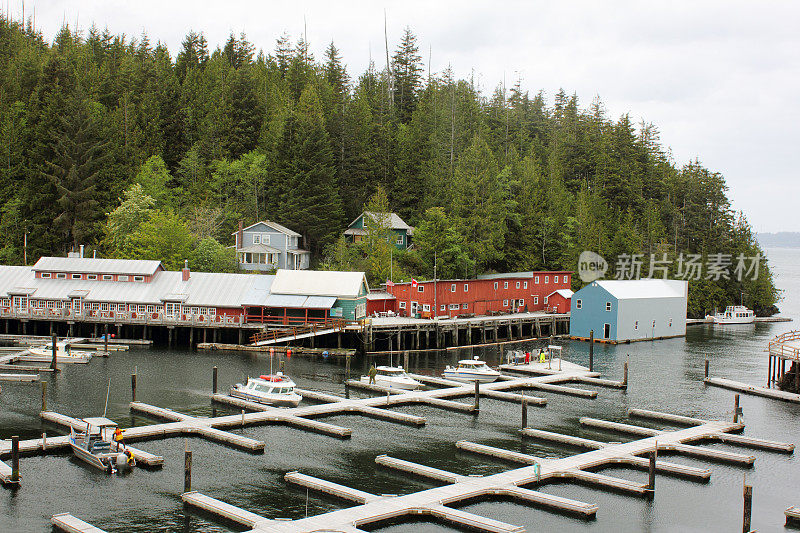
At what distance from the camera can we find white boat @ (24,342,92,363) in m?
56.5

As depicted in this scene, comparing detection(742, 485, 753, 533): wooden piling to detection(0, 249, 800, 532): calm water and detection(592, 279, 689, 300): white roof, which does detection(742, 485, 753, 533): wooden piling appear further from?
detection(592, 279, 689, 300): white roof

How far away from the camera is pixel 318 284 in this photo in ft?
231

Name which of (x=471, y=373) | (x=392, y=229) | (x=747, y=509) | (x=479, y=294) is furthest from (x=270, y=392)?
(x=392, y=229)

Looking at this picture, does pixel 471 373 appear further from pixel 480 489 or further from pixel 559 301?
pixel 559 301

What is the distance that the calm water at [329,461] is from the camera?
29.0 metres

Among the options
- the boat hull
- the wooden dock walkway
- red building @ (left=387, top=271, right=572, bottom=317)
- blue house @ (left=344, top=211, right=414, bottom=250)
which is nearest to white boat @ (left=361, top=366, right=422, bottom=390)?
the boat hull

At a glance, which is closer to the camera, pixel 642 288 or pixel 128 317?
pixel 128 317

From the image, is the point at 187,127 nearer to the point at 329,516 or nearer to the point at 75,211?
the point at 75,211

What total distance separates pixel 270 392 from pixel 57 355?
2041 centimetres

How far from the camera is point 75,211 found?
299ft

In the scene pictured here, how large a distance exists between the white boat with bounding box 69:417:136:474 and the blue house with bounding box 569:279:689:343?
165 ft

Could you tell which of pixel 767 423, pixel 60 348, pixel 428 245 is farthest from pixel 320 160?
pixel 767 423

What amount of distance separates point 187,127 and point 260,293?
4586 centimetres

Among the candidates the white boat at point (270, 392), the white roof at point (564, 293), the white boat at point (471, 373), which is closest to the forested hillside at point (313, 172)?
the white roof at point (564, 293)
